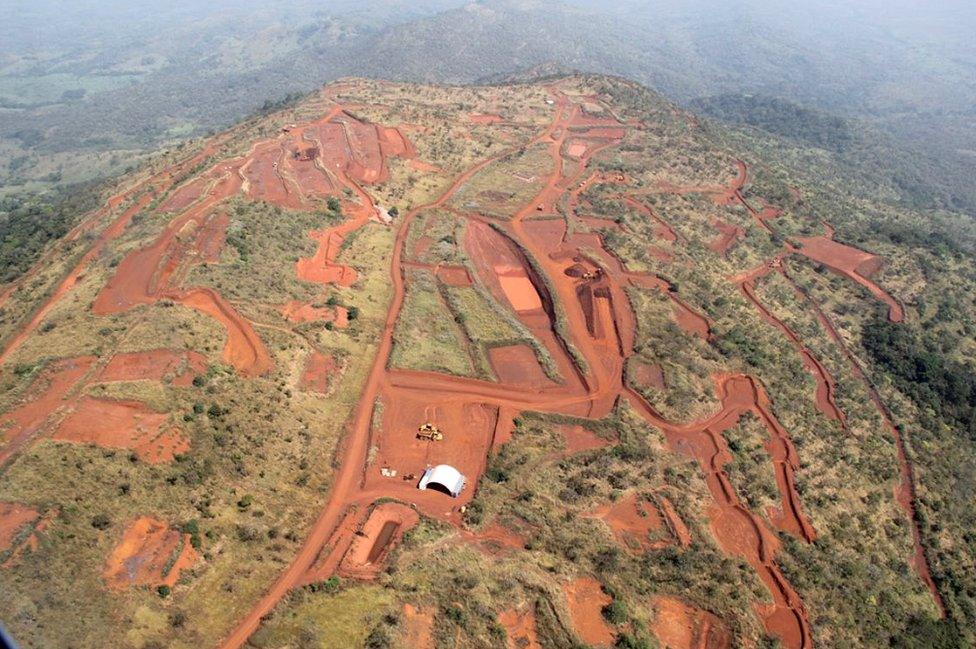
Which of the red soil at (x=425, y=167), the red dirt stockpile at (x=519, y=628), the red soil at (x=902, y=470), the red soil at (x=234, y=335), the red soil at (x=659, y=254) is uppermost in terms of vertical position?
the red soil at (x=234, y=335)

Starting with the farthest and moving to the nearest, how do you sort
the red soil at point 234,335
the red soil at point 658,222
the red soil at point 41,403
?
the red soil at point 658,222 → the red soil at point 234,335 → the red soil at point 41,403

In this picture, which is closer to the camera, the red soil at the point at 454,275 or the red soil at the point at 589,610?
the red soil at the point at 589,610

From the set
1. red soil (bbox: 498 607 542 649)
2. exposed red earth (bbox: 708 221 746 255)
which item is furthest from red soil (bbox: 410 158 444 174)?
red soil (bbox: 498 607 542 649)

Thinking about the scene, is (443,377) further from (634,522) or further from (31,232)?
(31,232)

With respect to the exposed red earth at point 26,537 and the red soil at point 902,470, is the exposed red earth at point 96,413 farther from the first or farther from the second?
the red soil at point 902,470

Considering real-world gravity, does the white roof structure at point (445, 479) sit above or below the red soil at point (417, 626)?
below

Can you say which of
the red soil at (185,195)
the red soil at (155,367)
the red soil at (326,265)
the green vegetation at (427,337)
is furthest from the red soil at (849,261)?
the red soil at (185,195)

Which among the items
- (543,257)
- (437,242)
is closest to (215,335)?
(437,242)

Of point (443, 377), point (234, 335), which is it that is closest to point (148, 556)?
point (234, 335)
